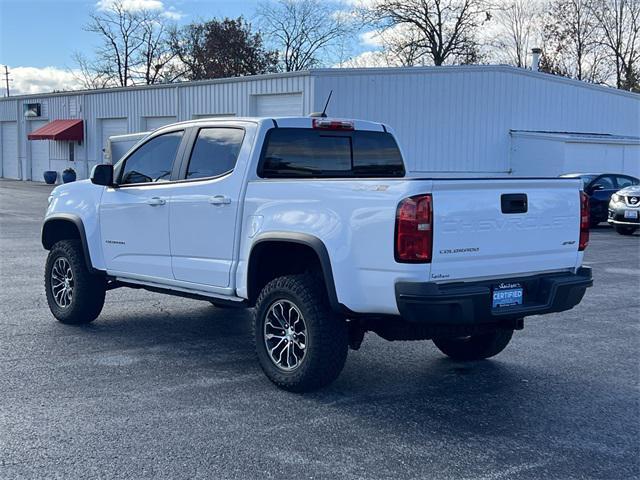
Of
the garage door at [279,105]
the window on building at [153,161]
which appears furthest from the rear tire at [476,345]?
the garage door at [279,105]

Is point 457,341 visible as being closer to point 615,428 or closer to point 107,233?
point 615,428

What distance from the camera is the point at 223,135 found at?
659 cm

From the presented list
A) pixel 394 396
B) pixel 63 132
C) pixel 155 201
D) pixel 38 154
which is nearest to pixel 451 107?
pixel 63 132

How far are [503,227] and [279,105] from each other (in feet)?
68.0

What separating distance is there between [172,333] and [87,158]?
31.1 metres

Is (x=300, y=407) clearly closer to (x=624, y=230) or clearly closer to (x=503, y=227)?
(x=503, y=227)

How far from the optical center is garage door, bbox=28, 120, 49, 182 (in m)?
40.8

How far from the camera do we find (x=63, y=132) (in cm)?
3625

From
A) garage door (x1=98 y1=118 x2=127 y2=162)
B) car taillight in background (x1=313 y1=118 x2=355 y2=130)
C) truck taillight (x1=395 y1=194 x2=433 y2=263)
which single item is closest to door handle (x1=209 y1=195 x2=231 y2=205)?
car taillight in background (x1=313 y1=118 x2=355 y2=130)

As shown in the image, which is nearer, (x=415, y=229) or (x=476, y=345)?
(x=415, y=229)

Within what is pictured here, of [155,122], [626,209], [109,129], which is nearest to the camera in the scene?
[626,209]

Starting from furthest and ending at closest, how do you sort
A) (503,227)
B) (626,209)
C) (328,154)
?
1. (626,209)
2. (328,154)
3. (503,227)

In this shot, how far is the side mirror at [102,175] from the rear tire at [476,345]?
10.9 feet

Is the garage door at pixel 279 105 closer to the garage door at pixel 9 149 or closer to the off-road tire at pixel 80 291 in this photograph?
the off-road tire at pixel 80 291
